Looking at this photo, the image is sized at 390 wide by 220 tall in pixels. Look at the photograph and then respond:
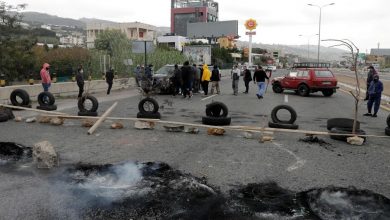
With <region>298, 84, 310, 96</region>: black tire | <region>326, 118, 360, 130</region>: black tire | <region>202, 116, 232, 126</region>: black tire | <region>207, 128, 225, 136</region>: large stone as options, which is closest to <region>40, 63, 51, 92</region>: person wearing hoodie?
<region>202, 116, 232, 126</region>: black tire

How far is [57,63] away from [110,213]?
75.3ft

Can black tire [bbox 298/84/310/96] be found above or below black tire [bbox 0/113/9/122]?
above

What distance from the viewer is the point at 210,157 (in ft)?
24.5

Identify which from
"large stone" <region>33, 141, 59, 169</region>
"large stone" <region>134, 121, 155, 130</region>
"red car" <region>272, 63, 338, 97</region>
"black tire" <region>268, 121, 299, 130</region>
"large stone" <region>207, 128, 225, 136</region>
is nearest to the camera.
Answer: "large stone" <region>33, 141, 59, 169</region>

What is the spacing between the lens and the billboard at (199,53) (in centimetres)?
3519

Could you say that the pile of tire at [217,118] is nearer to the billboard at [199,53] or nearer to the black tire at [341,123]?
the black tire at [341,123]

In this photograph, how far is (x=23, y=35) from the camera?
2273cm

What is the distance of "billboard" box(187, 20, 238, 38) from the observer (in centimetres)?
9106

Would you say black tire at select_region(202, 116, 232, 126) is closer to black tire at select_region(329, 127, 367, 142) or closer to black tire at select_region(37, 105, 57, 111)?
black tire at select_region(329, 127, 367, 142)

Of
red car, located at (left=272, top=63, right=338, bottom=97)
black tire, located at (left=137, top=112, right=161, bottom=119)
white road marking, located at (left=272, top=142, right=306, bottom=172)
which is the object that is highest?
red car, located at (left=272, top=63, right=338, bottom=97)

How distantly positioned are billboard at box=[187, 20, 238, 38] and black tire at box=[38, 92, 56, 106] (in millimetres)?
80008

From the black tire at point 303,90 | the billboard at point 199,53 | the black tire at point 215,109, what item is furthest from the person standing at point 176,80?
the billboard at point 199,53

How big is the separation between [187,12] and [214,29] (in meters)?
61.0

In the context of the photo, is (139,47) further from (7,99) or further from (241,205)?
(241,205)
